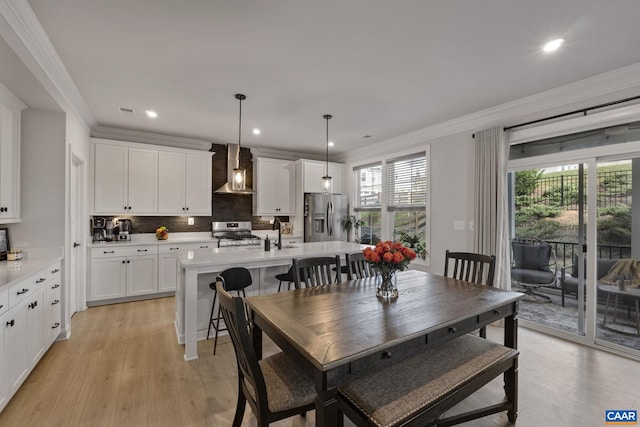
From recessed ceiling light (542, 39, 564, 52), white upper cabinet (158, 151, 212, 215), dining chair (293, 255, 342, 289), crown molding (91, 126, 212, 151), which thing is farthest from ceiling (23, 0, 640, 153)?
dining chair (293, 255, 342, 289)

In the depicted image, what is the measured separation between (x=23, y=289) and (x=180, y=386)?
54.3 inches

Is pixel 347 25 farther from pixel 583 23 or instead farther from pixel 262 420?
pixel 262 420

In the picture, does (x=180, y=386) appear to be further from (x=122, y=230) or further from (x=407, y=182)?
(x=407, y=182)

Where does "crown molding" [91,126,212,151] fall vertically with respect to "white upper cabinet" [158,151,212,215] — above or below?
above

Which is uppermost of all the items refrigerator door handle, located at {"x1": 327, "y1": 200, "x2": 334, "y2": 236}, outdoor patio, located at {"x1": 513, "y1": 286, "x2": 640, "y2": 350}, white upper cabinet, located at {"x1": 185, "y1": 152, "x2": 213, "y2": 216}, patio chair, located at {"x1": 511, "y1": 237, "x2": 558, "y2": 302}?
white upper cabinet, located at {"x1": 185, "y1": 152, "x2": 213, "y2": 216}

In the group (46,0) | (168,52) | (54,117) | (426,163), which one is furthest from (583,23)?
(54,117)

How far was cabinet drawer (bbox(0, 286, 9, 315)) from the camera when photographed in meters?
1.91

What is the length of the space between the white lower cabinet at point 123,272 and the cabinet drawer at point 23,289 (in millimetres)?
1751

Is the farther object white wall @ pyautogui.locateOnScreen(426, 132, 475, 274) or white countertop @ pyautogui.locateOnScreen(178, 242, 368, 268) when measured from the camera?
white wall @ pyautogui.locateOnScreen(426, 132, 475, 274)

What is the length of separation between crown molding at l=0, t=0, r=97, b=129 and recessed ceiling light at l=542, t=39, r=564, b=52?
3611 millimetres

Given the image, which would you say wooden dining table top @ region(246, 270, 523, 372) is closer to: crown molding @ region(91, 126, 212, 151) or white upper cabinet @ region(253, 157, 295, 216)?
white upper cabinet @ region(253, 157, 295, 216)

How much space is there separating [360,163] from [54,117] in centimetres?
455

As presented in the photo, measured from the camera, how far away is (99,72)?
109 inches

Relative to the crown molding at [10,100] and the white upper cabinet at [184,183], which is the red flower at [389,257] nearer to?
the crown molding at [10,100]
